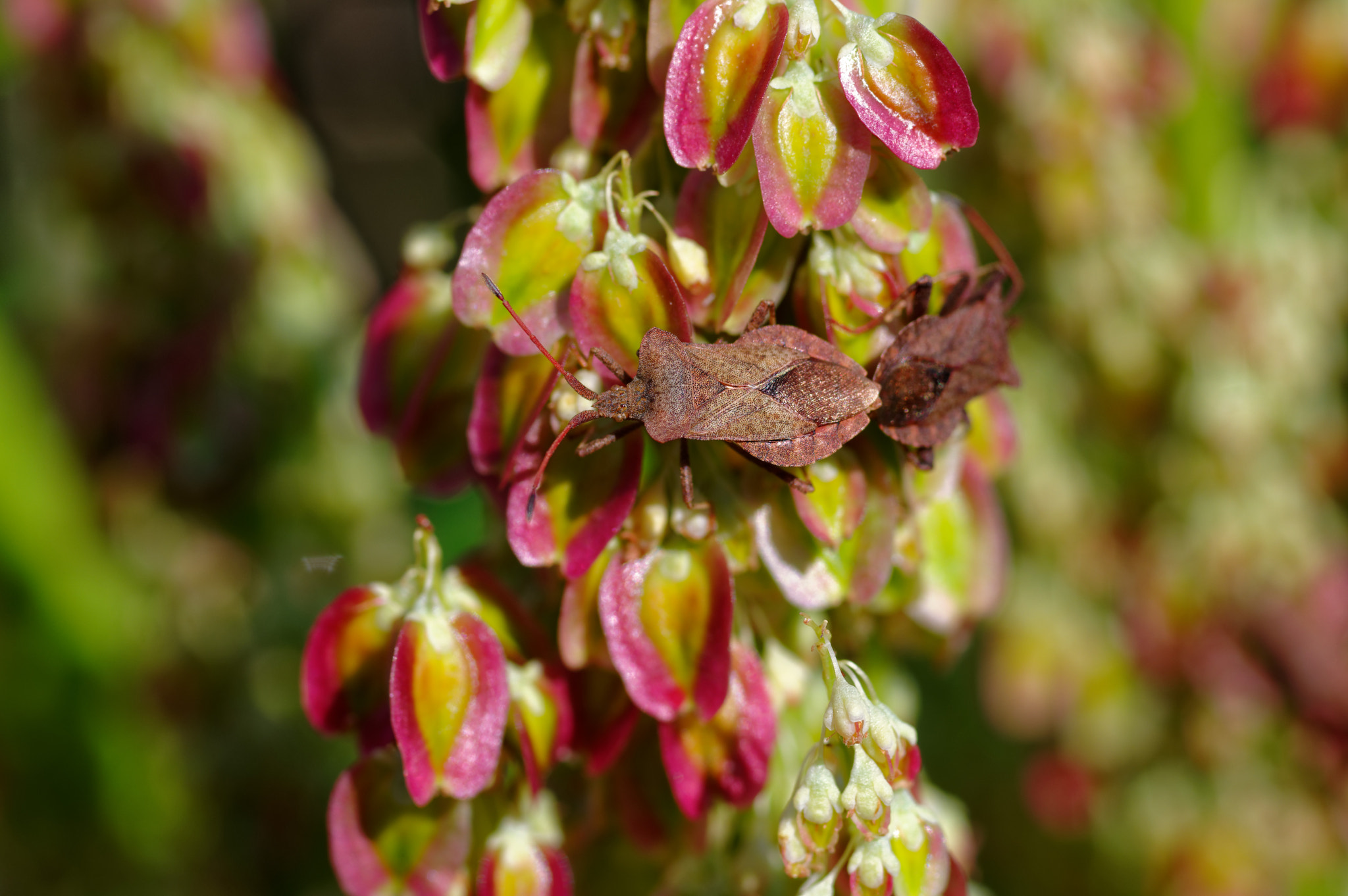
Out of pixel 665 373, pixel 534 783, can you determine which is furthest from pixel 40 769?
pixel 665 373

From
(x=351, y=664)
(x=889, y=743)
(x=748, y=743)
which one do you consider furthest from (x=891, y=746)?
(x=351, y=664)

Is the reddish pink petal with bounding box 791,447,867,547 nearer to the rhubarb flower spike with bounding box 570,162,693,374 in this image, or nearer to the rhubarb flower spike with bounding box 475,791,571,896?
the rhubarb flower spike with bounding box 570,162,693,374

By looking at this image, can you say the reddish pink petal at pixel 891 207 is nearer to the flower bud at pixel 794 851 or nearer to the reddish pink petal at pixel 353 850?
the flower bud at pixel 794 851

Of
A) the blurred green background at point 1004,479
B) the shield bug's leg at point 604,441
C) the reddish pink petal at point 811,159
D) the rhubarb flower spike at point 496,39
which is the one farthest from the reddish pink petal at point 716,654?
the blurred green background at point 1004,479

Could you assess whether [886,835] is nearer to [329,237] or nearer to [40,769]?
[329,237]

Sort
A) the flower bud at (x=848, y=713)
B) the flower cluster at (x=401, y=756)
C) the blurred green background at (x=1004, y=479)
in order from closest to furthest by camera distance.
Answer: the flower bud at (x=848, y=713) → the flower cluster at (x=401, y=756) → the blurred green background at (x=1004, y=479)

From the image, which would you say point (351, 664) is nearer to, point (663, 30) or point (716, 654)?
point (716, 654)
